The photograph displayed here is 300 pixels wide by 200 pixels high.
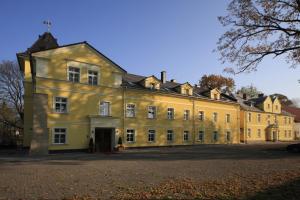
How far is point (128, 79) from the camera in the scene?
35969 mm

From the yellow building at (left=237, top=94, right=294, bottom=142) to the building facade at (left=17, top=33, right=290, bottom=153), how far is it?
12.7 meters

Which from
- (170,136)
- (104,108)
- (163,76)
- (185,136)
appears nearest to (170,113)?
(170,136)

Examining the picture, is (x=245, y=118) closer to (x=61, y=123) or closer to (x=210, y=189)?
(x=61, y=123)

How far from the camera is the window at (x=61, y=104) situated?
2731 cm

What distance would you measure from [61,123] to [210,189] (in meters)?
19.7

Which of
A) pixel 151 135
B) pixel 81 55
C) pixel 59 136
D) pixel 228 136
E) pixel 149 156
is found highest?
pixel 81 55

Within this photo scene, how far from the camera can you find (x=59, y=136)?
27203 millimetres

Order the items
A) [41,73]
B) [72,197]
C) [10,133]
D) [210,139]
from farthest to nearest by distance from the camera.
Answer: [10,133] < [210,139] < [41,73] < [72,197]

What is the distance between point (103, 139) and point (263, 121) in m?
34.4

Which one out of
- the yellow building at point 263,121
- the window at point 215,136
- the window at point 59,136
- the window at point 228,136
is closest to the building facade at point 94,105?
the window at point 59,136

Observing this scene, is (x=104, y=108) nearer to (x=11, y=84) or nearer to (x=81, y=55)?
(x=81, y=55)

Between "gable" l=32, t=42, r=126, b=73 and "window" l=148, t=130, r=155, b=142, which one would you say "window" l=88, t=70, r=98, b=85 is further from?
"window" l=148, t=130, r=155, b=142

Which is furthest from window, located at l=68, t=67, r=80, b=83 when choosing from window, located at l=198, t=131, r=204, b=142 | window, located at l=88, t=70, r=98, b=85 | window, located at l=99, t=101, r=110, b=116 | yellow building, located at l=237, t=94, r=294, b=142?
yellow building, located at l=237, t=94, r=294, b=142

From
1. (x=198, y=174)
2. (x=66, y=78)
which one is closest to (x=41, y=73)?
(x=66, y=78)
